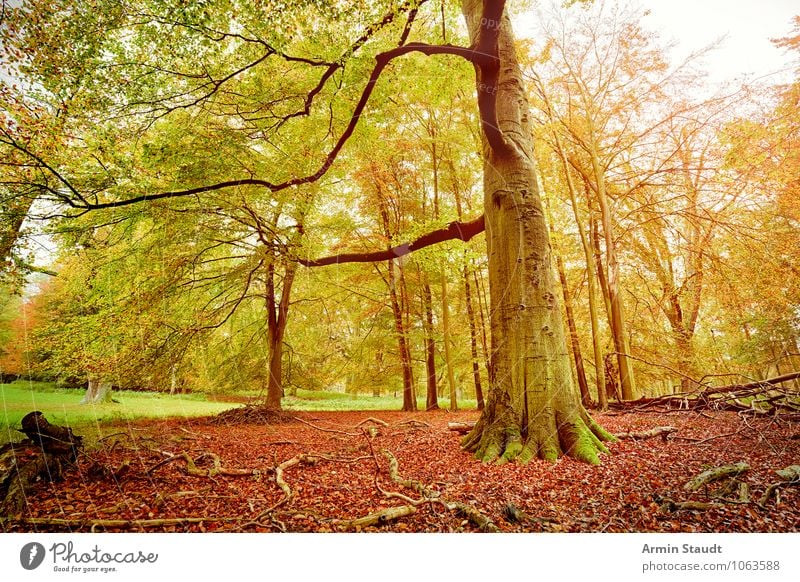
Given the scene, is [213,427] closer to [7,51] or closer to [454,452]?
[454,452]

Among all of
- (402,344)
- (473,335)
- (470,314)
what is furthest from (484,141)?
(402,344)

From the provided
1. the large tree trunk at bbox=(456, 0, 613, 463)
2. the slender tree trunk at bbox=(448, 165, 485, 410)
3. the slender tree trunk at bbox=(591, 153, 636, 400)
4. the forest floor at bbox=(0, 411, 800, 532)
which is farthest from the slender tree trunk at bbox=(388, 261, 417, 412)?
the forest floor at bbox=(0, 411, 800, 532)

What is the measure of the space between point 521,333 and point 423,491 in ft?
4.97

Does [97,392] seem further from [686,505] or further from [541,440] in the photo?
[686,505]

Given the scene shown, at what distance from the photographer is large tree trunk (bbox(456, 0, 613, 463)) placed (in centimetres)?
270

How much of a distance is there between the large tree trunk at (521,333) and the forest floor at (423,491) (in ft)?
0.75

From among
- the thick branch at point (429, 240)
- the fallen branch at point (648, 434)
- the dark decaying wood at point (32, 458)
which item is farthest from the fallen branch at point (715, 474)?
the dark decaying wood at point (32, 458)

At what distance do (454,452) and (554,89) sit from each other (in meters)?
6.86

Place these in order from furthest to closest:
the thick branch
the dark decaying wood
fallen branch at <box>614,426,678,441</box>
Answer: the thick branch < fallen branch at <box>614,426,678,441</box> < the dark decaying wood

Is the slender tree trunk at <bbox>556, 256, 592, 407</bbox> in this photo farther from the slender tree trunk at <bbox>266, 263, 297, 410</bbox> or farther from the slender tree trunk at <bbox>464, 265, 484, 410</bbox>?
the slender tree trunk at <bbox>266, 263, 297, 410</bbox>

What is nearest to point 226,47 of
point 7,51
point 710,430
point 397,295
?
point 7,51

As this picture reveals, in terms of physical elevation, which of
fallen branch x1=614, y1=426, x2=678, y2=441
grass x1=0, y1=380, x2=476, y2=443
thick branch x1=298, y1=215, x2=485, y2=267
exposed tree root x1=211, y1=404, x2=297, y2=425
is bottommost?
exposed tree root x1=211, y1=404, x2=297, y2=425

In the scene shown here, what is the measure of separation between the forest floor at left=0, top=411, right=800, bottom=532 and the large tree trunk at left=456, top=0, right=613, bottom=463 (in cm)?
23
